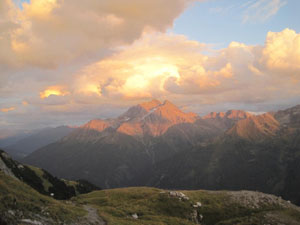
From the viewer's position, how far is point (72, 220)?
31578 millimetres

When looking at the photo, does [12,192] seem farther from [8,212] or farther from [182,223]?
[182,223]

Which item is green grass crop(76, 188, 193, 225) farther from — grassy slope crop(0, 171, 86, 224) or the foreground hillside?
grassy slope crop(0, 171, 86, 224)

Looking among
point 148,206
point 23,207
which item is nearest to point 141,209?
point 148,206

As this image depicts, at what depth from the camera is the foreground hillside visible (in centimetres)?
2811

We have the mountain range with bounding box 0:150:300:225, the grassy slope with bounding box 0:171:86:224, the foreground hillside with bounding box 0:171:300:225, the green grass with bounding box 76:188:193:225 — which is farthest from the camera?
Answer: the green grass with bounding box 76:188:193:225

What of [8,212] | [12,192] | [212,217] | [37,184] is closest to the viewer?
[8,212]

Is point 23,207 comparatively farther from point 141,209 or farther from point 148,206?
point 148,206

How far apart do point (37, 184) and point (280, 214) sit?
9390 centimetres

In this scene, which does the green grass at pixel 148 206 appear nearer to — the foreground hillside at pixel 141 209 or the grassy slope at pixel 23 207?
the foreground hillside at pixel 141 209

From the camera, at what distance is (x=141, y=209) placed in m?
58.2

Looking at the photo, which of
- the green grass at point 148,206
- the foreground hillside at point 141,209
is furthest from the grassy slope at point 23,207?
the green grass at point 148,206

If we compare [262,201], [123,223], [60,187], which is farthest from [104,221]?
[60,187]

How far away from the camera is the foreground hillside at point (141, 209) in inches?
1107

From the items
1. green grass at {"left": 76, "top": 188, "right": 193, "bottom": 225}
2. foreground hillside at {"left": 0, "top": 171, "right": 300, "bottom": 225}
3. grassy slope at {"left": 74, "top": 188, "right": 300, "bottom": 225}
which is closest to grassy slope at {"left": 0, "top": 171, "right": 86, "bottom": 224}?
foreground hillside at {"left": 0, "top": 171, "right": 300, "bottom": 225}
